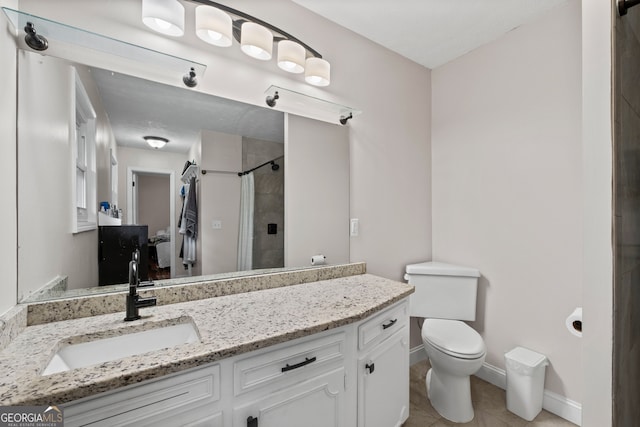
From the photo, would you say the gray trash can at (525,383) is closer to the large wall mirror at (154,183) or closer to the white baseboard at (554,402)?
the white baseboard at (554,402)

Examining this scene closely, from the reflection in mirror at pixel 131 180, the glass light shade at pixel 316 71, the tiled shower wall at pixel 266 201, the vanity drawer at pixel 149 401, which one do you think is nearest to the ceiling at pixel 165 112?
the reflection in mirror at pixel 131 180

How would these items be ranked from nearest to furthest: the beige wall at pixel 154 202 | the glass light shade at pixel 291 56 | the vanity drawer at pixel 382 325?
the vanity drawer at pixel 382 325, the beige wall at pixel 154 202, the glass light shade at pixel 291 56

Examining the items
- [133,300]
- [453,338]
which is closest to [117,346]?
[133,300]

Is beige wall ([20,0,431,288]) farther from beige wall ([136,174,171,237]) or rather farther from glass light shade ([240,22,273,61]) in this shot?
beige wall ([136,174,171,237])

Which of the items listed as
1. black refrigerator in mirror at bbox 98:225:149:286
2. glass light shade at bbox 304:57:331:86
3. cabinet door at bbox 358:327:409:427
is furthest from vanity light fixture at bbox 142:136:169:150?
cabinet door at bbox 358:327:409:427

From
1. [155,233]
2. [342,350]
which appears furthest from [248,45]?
[342,350]

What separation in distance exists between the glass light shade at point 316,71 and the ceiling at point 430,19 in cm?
38

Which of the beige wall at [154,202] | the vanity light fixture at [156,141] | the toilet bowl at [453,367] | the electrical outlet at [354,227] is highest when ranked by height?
the vanity light fixture at [156,141]

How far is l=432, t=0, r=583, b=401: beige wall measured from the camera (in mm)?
1699

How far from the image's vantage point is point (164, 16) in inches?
47.3

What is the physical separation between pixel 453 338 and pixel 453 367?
198mm

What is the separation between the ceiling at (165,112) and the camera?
1245 mm

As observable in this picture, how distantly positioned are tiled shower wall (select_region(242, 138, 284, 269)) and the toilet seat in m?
1.09

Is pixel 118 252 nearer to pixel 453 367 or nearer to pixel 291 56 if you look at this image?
pixel 291 56
